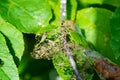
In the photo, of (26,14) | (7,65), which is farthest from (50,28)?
(7,65)

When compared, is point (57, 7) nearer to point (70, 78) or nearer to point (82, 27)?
point (82, 27)

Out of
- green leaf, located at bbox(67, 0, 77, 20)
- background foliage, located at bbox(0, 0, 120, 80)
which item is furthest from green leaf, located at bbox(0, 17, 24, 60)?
green leaf, located at bbox(67, 0, 77, 20)

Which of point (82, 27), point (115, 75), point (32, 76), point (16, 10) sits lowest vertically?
point (32, 76)

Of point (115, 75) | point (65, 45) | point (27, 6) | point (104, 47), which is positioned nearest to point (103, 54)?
point (104, 47)

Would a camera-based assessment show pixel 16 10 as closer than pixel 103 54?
Yes

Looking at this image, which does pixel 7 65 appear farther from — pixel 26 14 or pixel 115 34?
pixel 115 34

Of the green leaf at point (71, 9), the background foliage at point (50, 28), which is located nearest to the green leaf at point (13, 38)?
the background foliage at point (50, 28)

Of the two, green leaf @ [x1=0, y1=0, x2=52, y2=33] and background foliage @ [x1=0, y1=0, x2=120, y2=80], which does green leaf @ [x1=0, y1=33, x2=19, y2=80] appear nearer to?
background foliage @ [x1=0, y1=0, x2=120, y2=80]
